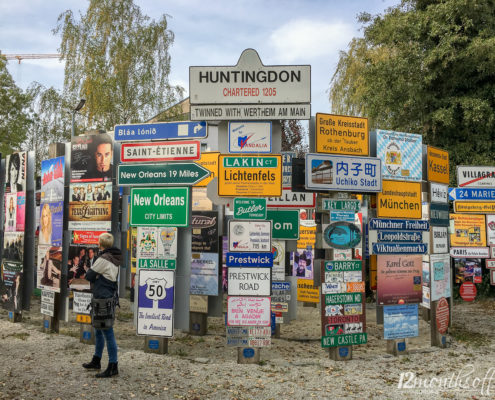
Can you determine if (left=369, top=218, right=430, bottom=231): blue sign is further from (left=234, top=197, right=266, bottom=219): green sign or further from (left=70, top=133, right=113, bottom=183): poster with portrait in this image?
(left=70, top=133, right=113, bottom=183): poster with portrait

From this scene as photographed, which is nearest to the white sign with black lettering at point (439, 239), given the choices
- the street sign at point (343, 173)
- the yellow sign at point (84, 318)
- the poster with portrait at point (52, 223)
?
the street sign at point (343, 173)

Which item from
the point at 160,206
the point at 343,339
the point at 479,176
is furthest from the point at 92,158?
the point at 479,176

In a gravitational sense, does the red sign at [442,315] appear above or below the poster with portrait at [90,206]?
below

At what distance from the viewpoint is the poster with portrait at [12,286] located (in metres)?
10.1

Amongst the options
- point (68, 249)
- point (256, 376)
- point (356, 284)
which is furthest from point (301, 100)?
point (68, 249)

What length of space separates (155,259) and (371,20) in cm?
1782

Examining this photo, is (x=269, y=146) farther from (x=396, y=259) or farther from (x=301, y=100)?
(x=396, y=259)

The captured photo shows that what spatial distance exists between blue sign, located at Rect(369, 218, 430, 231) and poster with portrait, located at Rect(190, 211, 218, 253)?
3364 millimetres

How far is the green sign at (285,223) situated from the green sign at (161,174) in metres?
2.09

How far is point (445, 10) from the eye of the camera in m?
17.7

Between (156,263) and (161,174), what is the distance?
1.42m

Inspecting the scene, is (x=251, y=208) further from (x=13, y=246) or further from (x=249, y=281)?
(x=13, y=246)

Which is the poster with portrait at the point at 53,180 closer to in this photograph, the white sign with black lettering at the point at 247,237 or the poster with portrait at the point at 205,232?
the poster with portrait at the point at 205,232

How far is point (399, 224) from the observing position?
8664mm
